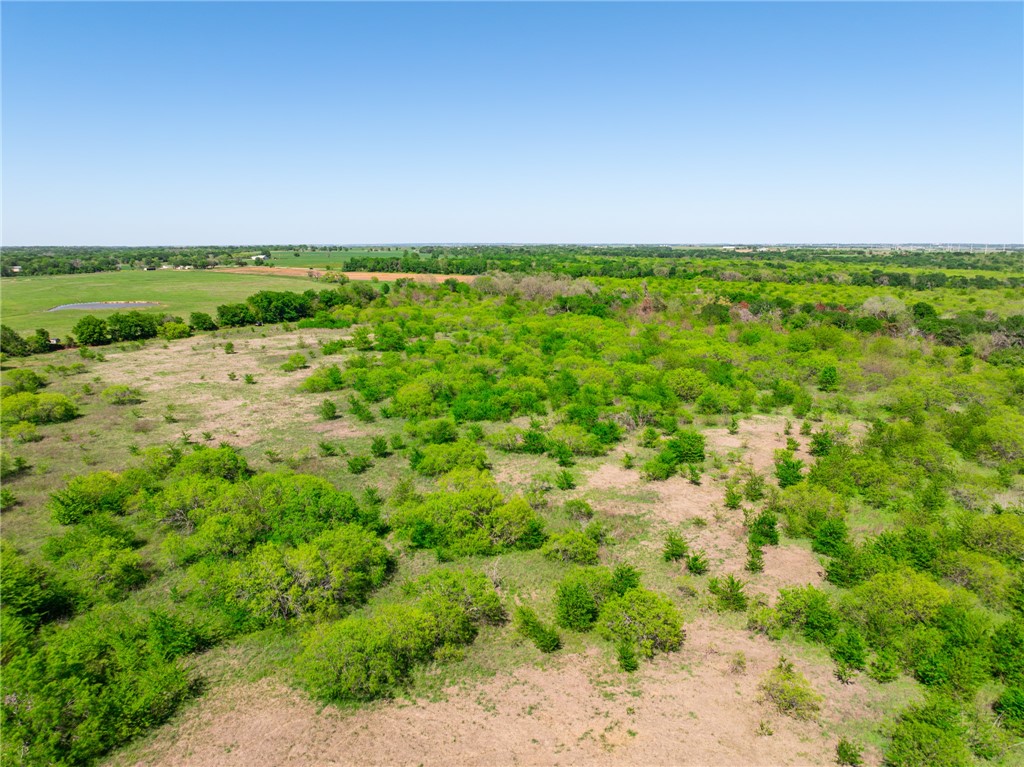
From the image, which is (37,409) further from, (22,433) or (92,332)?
(92,332)

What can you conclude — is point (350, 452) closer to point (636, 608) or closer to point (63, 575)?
point (63, 575)

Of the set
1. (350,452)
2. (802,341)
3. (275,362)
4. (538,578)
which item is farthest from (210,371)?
(802,341)

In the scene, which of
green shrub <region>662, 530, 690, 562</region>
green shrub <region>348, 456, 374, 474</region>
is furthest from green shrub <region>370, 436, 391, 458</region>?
green shrub <region>662, 530, 690, 562</region>

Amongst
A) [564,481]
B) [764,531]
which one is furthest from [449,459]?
[764,531]

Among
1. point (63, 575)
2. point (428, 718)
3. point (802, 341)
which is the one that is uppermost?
point (802, 341)

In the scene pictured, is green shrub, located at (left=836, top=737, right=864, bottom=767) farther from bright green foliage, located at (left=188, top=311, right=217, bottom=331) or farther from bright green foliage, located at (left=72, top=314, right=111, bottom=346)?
bright green foliage, located at (left=188, top=311, right=217, bottom=331)
